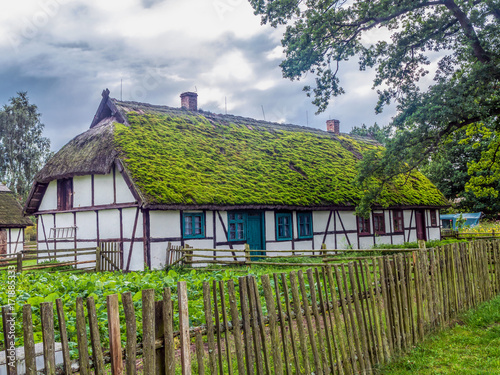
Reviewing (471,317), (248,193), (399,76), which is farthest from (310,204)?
(471,317)

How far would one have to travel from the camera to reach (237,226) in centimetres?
1521

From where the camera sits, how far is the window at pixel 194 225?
13.8 m

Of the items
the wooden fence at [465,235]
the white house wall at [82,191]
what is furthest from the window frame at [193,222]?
the wooden fence at [465,235]

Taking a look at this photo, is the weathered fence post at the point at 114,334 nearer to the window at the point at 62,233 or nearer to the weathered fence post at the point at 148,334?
the weathered fence post at the point at 148,334

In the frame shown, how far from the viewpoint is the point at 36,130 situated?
113 feet

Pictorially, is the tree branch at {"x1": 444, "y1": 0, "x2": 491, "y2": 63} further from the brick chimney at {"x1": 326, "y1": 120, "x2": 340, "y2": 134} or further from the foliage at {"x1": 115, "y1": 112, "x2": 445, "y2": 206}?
the brick chimney at {"x1": 326, "y1": 120, "x2": 340, "y2": 134}

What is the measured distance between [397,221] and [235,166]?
939 centimetres

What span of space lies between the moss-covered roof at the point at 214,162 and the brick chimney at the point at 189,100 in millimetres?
616

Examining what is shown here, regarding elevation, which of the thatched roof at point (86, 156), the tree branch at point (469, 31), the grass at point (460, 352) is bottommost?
the grass at point (460, 352)

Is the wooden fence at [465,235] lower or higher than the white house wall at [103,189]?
lower

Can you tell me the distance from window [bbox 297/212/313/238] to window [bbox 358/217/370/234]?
3108 mm

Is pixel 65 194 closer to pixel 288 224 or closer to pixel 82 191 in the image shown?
pixel 82 191

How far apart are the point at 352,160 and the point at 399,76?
999 centimetres

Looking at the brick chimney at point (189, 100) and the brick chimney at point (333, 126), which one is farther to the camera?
the brick chimney at point (333, 126)
